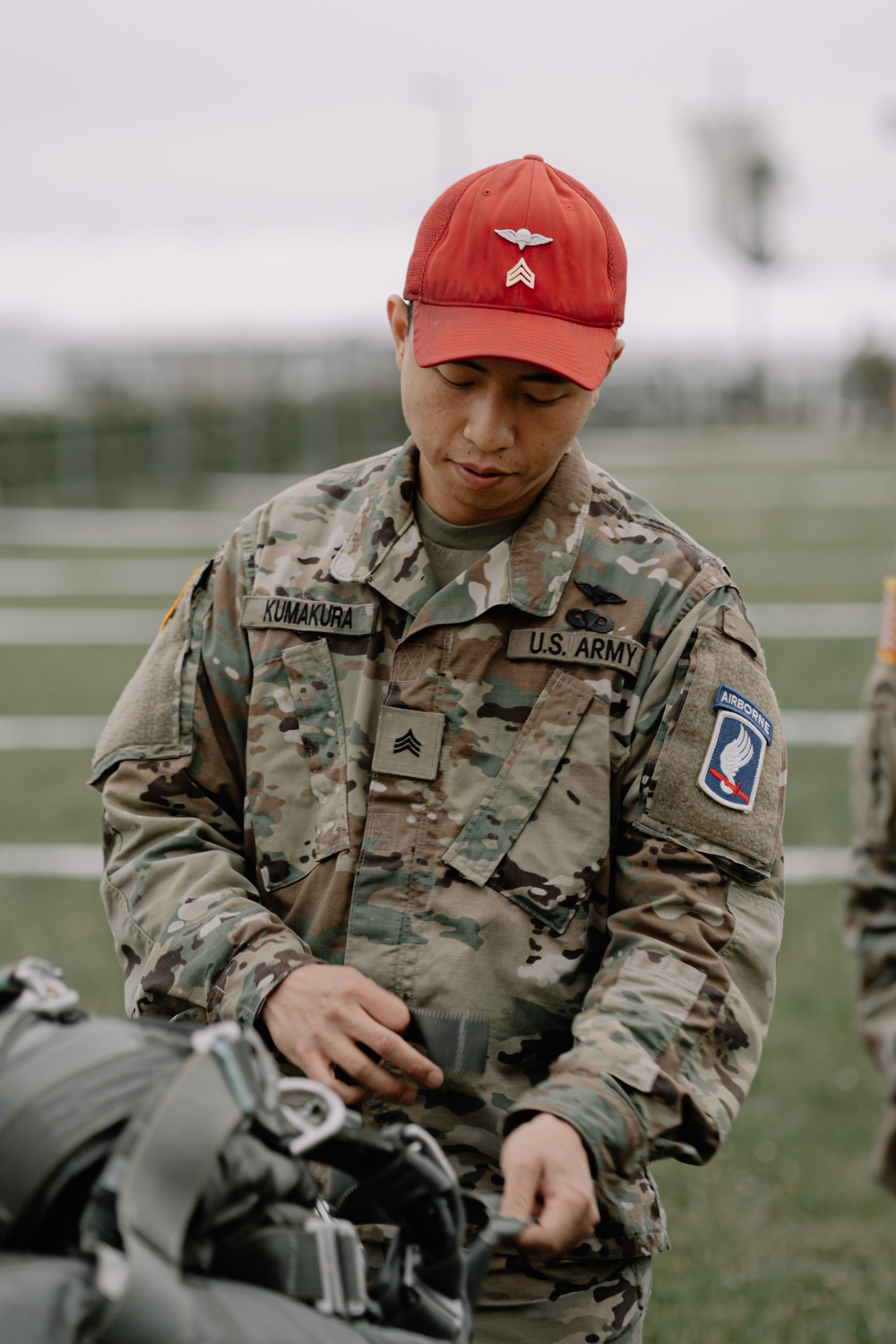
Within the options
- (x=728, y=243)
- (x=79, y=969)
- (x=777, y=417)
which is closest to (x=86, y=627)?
(x=79, y=969)

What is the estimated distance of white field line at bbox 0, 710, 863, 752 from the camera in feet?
30.8

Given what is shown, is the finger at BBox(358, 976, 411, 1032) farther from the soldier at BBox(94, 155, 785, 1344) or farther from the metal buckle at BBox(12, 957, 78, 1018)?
the metal buckle at BBox(12, 957, 78, 1018)

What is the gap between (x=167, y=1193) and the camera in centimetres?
128

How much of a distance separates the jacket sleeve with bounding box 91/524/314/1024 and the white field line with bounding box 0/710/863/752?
7319 mm

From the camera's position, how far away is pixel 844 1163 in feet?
14.7

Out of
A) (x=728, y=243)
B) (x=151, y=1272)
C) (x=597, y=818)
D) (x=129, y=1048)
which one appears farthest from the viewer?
(x=728, y=243)

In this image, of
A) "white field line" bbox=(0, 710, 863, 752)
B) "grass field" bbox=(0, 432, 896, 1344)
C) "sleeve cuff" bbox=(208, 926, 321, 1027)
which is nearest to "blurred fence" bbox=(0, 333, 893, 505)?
"grass field" bbox=(0, 432, 896, 1344)

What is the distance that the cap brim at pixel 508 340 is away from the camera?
6.57ft

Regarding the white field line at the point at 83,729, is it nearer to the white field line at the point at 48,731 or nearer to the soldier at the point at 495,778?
the white field line at the point at 48,731

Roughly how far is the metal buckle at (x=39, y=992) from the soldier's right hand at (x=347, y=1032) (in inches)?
19.1

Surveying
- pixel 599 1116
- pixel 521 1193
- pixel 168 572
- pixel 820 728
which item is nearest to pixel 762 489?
pixel 168 572

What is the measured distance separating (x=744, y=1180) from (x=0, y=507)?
1970cm

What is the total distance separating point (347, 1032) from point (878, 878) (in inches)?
25.8

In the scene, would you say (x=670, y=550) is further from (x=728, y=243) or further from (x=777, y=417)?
(x=728, y=243)
